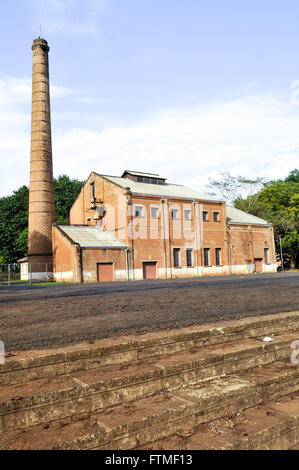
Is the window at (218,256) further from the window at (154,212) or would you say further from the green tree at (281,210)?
the green tree at (281,210)

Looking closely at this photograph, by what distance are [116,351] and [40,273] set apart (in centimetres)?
3108

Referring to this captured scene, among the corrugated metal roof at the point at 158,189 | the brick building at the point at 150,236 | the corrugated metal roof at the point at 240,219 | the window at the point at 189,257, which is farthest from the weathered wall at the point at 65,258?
the corrugated metal roof at the point at 240,219

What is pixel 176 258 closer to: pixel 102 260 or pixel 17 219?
pixel 102 260

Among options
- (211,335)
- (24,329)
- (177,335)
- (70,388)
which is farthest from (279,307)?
(70,388)

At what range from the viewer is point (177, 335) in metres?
4.32

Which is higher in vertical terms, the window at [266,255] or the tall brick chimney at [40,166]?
the tall brick chimney at [40,166]

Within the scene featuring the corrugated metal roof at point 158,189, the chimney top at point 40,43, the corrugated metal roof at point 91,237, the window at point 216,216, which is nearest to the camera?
the corrugated metal roof at point 91,237

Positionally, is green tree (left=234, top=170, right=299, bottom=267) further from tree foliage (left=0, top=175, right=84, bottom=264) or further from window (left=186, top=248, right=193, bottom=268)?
tree foliage (left=0, top=175, right=84, bottom=264)

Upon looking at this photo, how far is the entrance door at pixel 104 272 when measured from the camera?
30.8m

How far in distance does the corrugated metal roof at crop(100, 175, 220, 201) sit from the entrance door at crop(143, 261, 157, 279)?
7100 millimetres

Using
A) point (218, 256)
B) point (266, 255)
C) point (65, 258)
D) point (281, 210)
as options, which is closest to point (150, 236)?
point (65, 258)

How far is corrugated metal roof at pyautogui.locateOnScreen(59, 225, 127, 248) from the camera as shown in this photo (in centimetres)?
3107

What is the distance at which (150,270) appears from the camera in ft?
113
